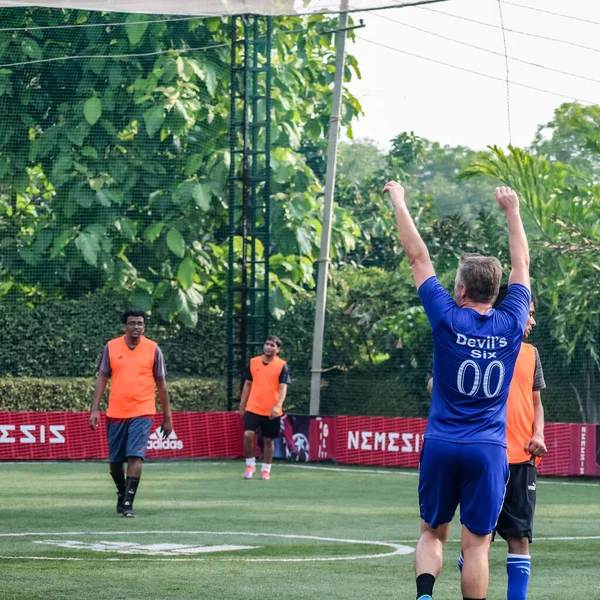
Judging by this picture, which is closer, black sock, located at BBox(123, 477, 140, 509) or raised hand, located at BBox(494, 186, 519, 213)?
raised hand, located at BBox(494, 186, 519, 213)

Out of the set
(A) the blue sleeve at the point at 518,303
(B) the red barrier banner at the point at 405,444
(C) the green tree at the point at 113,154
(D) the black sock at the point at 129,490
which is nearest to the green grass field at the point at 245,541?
(D) the black sock at the point at 129,490

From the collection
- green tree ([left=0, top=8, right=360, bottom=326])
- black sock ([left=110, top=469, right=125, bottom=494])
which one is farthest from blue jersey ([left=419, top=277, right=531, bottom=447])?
green tree ([left=0, top=8, right=360, bottom=326])

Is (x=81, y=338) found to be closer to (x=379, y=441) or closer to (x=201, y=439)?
(x=201, y=439)

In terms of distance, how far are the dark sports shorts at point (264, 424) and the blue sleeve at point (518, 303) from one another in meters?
13.2

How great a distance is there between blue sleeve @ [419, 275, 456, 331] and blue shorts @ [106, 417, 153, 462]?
294 inches

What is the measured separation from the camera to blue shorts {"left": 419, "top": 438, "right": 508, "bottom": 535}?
6.16 meters

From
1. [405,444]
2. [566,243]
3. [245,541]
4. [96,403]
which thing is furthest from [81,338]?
[245,541]

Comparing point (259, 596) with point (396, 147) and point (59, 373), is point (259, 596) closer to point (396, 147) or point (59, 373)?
point (59, 373)

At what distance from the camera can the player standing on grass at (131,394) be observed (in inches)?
526

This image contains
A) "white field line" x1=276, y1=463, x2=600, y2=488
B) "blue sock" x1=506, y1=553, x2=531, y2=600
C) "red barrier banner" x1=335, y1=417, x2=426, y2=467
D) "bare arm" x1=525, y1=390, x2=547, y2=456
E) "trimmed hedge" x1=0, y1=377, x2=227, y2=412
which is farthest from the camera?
"trimmed hedge" x1=0, y1=377, x2=227, y2=412

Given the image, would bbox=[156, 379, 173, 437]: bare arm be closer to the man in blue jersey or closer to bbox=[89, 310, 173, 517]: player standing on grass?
bbox=[89, 310, 173, 517]: player standing on grass

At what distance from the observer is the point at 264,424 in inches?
774

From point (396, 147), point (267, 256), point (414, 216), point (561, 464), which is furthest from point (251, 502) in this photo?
point (396, 147)

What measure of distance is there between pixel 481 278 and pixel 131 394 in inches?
302
